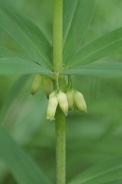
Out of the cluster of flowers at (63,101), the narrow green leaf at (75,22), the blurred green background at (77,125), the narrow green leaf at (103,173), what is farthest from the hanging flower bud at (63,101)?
the blurred green background at (77,125)

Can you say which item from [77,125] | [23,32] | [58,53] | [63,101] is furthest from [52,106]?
[77,125]

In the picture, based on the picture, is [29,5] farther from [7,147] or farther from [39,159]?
[7,147]

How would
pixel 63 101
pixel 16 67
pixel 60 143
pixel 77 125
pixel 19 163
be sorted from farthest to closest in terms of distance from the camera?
1. pixel 77 125
2. pixel 19 163
3. pixel 60 143
4. pixel 63 101
5. pixel 16 67

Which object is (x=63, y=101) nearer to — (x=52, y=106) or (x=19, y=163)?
(x=52, y=106)

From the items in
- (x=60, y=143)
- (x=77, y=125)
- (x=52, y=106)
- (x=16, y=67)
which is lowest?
(x=77, y=125)

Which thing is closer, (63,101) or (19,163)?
(63,101)

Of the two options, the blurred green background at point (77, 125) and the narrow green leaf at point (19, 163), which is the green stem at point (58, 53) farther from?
the blurred green background at point (77, 125)

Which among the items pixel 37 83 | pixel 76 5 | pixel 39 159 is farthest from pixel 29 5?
pixel 37 83

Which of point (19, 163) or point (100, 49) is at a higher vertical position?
point (100, 49)
